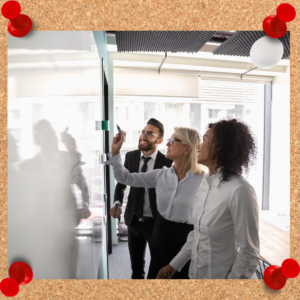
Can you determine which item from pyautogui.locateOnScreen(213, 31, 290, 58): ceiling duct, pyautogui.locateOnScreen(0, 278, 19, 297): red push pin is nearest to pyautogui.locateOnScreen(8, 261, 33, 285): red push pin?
pyautogui.locateOnScreen(0, 278, 19, 297): red push pin

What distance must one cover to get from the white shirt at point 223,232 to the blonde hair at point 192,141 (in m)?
0.04

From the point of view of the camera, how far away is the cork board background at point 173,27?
0.83 m

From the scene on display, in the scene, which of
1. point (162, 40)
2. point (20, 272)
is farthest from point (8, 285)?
point (162, 40)

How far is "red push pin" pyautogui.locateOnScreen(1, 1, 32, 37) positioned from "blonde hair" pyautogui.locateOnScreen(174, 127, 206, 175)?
556 millimetres

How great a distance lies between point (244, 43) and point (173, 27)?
26 cm

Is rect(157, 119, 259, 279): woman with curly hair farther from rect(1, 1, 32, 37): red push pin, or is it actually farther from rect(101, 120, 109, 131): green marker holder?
rect(1, 1, 32, 37): red push pin

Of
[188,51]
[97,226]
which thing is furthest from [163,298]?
[188,51]

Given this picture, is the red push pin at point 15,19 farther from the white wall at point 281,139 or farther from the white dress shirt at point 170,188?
the white wall at point 281,139

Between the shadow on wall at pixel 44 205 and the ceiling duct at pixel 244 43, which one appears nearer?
the shadow on wall at pixel 44 205

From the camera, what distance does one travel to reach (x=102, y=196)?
90 centimetres

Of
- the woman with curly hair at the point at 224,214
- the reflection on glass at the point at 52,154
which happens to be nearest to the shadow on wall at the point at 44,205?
the reflection on glass at the point at 52,154

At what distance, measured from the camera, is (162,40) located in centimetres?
85

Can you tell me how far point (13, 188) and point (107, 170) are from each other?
37 cm

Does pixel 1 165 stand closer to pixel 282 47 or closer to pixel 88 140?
pixel 88 140
